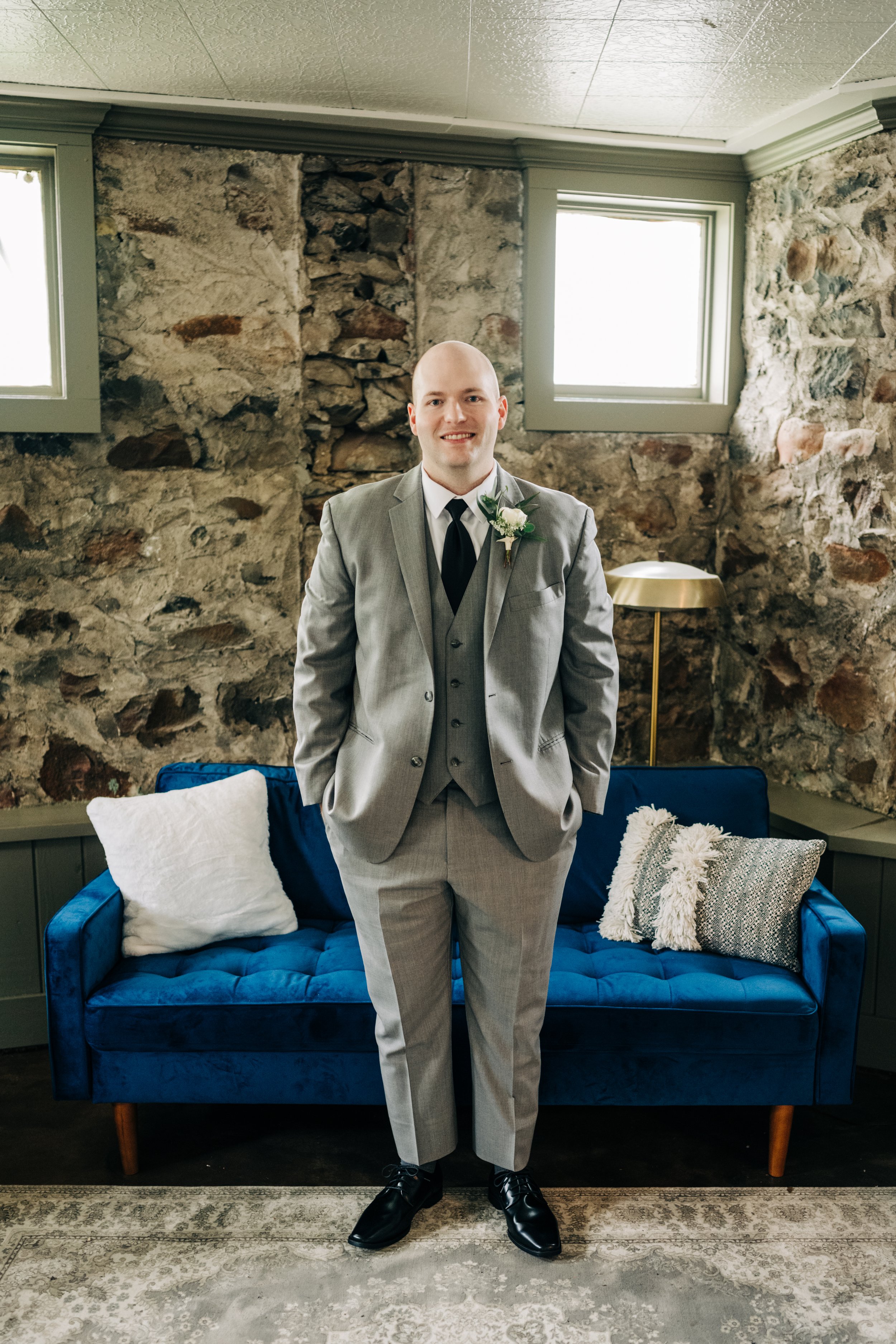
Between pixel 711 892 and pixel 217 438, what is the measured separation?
2.15 meters

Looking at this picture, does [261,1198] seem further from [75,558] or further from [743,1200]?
[75,558]

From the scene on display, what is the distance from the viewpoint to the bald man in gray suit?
6.23 ft

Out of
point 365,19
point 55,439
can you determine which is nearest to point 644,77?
point 365,19

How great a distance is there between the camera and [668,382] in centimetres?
359

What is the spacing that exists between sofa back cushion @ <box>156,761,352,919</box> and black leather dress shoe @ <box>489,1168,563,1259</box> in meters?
0.89

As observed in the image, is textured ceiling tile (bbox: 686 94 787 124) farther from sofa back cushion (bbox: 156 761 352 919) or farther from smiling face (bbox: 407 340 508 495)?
sofa back cushion (bbox: 156 761 352 919)

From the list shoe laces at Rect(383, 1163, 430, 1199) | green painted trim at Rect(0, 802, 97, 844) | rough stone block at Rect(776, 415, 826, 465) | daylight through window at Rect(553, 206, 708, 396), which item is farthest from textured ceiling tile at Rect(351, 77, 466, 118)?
shoe laces at Rect(383, 1163, 430, 1199)

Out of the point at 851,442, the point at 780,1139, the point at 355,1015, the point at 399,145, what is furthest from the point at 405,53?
the point at 780,1139

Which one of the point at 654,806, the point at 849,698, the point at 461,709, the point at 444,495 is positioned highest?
the point at 444,495

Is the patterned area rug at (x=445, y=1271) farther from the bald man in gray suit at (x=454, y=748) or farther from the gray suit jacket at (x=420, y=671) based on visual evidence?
the gray suit jacket at (x=420, y=671)

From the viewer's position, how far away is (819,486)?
319cm

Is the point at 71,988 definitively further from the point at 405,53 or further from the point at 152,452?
the point at 405,53

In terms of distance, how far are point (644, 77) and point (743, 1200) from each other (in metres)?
3.00

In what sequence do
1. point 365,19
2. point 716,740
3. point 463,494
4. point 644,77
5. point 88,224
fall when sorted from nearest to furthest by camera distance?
1. point 463,494
2. point 365,19
3. point 644,77
4. point 88,224
5. point 716,740
